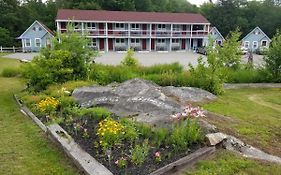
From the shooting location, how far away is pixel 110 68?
1476 centimetres

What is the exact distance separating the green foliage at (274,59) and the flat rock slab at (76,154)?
1353 centimetres

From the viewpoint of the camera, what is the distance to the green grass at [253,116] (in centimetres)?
747

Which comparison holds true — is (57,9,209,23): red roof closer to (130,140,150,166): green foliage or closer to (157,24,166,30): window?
(157,24,166,30): window

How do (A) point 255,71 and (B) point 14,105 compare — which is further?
(A) point 255,71

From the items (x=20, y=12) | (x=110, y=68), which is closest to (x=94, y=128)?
(x=110, y=68)

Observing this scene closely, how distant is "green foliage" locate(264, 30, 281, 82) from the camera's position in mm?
17086

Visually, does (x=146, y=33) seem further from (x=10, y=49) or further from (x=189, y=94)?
(x=189, y=94)

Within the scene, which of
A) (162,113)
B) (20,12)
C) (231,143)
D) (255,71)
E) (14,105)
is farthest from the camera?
(20,12)

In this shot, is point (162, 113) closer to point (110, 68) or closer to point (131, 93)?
point (131, 93)

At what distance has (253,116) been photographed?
32.5ft

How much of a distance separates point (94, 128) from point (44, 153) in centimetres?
126

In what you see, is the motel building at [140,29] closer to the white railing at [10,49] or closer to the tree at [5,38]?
the white railing at [10,49]

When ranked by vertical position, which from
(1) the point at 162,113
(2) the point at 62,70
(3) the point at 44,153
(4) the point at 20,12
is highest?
(4) the point at 20,12

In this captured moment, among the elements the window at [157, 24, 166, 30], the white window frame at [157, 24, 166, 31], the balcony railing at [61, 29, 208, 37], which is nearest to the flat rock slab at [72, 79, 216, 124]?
the balcony railing at [61, 29, 208, 37]
